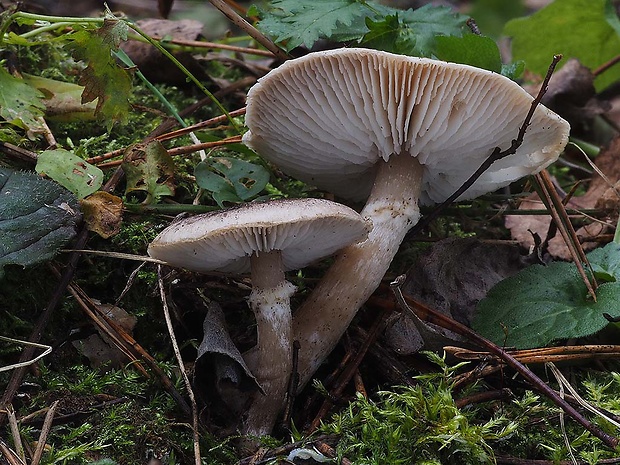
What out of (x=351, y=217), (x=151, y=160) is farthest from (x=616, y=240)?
(x=151, y=160)

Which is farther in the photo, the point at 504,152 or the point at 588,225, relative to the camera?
the point at 588,225

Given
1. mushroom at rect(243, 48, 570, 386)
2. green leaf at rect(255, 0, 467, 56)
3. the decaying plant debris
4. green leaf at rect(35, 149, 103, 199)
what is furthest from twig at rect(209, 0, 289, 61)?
green leaf at rect(35, 149, 103, 199)

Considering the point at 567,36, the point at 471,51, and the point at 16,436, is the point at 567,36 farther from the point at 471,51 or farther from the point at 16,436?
the point at 16,436

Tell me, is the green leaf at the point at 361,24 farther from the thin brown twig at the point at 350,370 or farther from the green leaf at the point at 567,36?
the green leaf at the point at 567,36

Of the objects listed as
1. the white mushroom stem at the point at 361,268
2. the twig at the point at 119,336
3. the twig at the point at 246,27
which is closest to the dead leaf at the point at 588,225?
the white mushroom stem at the point at 361,268

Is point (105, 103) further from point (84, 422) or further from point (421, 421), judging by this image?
point (421, 421)

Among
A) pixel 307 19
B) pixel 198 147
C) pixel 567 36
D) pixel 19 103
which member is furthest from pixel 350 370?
pixel 567 36
